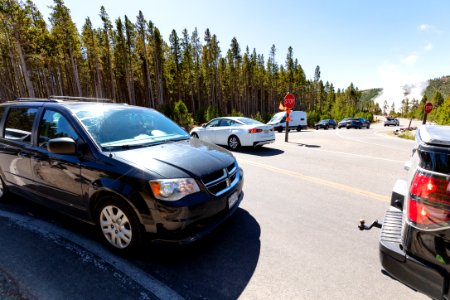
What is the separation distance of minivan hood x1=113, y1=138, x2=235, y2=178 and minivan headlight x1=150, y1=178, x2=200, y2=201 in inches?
2.6

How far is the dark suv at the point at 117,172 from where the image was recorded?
245 cm

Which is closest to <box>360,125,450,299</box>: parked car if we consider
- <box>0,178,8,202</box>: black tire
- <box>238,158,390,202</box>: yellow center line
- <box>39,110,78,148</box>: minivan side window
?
<box>238,158,390,202</box>: yellow center line

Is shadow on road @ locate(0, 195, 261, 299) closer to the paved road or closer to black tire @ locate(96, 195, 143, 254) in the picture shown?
the paved road

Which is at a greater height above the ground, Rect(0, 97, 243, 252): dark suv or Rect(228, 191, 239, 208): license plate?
Rect(0, 97, 243, 252): dark suv

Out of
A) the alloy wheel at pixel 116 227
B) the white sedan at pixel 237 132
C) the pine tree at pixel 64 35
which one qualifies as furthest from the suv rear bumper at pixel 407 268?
the pine tree at pixel 64 35

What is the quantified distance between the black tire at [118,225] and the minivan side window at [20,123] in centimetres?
188

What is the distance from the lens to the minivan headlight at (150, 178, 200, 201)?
2.40 meters

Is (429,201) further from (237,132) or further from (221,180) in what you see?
(237,132)

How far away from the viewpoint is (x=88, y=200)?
2838mm

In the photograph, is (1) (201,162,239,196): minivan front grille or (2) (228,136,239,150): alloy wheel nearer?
(1) (201,162,239,196): minivan front grille

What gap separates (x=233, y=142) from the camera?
9898mm

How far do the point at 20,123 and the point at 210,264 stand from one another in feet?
12.4

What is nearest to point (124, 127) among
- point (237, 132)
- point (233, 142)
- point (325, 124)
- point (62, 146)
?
point (62, 146)

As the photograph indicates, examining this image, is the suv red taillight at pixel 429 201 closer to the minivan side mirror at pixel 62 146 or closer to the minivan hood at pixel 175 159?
the minivan hood at pixel 175 159
